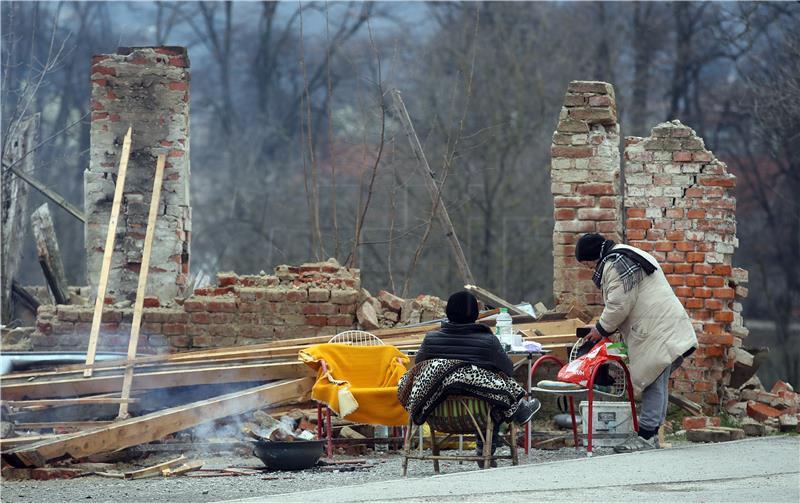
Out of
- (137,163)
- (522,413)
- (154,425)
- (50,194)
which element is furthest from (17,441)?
(50,194)

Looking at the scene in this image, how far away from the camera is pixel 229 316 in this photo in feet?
38.9

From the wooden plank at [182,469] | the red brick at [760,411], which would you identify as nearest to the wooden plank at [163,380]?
the wooden plank at [182,469]

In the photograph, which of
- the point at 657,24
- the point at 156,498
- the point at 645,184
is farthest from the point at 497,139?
the point at 156,498

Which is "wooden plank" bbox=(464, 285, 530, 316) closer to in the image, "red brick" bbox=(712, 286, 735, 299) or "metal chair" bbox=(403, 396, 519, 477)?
"red brick" bbox=(712, 286, 735, 299)

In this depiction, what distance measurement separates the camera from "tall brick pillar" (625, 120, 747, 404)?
36.8 feet

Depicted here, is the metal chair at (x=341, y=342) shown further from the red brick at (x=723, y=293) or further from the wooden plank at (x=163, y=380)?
the red brick at (x=723, y=293)

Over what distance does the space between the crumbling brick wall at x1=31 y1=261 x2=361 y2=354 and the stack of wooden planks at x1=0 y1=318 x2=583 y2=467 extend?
48 cm

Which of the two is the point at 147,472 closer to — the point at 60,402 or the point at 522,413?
the point at 60,402

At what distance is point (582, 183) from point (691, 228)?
1047 millimetres

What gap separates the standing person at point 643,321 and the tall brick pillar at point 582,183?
2262mm

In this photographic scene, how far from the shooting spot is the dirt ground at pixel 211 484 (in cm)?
815

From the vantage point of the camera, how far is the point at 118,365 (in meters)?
10.7

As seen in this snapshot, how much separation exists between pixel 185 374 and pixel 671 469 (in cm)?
423

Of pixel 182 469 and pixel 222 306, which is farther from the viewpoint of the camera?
pixel 222 306
